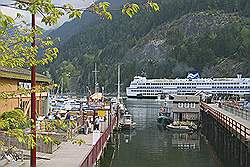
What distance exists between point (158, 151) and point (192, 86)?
143958 millimetres

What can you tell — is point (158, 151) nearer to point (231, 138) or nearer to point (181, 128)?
point (231, 138)

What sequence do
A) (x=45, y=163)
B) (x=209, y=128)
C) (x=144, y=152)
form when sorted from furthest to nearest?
(x=209, y=128), (x=144, y=152), (x=45, y=163)

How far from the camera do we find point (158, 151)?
4578 centimetres

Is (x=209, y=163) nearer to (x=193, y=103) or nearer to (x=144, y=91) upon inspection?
(x=193, y=103)

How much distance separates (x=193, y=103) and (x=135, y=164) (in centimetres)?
3417

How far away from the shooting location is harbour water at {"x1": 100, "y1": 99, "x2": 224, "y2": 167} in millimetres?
38406

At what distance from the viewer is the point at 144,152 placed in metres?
44.8

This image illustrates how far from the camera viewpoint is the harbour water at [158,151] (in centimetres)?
3841

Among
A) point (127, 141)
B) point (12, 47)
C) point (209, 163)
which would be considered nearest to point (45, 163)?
point (12, 47)

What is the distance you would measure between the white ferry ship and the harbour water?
118102 millimetres

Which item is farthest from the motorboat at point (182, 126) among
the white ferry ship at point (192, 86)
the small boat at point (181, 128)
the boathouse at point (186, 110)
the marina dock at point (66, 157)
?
the white ferry ship at point (192, 86)

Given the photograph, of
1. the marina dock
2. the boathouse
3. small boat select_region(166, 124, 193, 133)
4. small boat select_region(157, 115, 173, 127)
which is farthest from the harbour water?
the marina dock

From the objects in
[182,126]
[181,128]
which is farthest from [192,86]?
[181,128]

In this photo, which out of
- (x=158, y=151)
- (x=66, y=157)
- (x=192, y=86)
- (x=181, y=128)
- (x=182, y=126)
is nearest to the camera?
(x=66, y=157)
